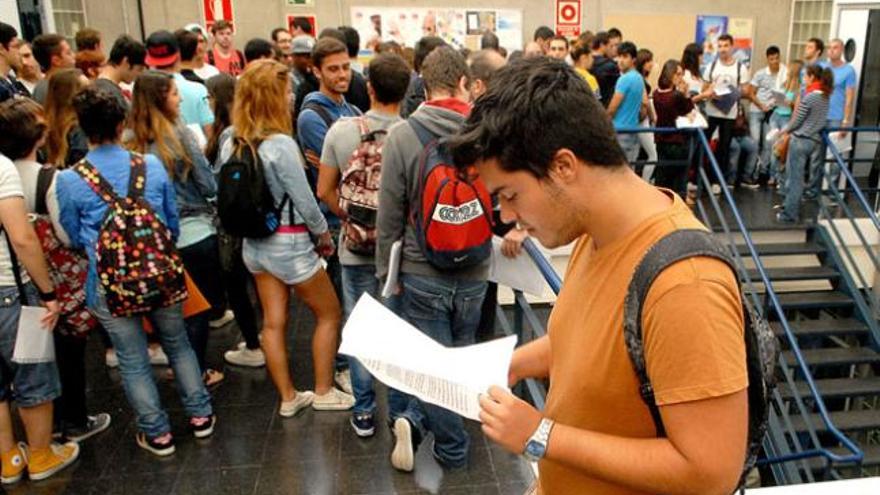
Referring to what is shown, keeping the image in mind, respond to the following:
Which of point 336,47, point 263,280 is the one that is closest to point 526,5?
point 336,47

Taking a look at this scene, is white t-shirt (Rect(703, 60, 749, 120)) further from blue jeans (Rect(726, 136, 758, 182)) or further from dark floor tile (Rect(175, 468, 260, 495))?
dark floor tile (Rect(175, 468, 260, 495))

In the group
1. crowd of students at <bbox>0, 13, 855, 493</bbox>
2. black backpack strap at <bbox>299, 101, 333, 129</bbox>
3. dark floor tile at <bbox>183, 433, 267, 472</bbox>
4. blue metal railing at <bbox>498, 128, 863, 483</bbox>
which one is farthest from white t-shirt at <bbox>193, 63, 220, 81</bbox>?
blue metal railing at <bbox>498, 128, 863, 483</bbox>

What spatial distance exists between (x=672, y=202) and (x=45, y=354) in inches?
105

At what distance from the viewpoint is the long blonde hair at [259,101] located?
290 centimetres

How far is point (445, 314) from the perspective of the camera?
2660 millimetres

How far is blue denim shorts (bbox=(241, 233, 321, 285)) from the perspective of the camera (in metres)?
3.06

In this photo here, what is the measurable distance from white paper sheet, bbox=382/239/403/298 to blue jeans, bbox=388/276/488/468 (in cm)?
5

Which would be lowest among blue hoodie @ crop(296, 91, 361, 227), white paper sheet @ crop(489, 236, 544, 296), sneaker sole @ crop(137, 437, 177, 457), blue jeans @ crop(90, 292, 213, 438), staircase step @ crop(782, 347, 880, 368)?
staircase step @ crop(782, 347, 880, 368)

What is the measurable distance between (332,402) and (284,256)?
868 mm

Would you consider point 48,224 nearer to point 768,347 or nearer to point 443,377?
point 443,377

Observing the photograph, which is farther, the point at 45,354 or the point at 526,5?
the point at 526,5

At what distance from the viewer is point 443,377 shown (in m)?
1.28

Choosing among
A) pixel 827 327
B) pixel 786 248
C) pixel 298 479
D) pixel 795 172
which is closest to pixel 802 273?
pixel 786 248

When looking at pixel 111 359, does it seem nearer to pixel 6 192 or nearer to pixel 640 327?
pixel 6 192
